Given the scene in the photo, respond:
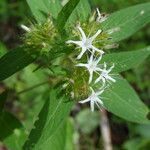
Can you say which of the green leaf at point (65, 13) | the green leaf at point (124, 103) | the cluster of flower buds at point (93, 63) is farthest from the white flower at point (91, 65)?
the green leaf at point (124, 103)

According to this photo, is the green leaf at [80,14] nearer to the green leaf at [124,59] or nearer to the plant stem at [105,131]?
the green leaf at [124,59]

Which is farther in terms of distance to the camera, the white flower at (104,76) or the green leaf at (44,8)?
the green leaf at (44,8)

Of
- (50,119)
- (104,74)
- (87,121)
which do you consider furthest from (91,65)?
(87,121)

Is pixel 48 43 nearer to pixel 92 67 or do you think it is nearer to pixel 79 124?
pixel 92 67

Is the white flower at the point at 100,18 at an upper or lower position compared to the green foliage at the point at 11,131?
upper

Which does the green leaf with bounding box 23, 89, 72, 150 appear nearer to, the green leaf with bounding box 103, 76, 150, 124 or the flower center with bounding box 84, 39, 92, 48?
the green leaf with bounding box 103, 76, 150, 124

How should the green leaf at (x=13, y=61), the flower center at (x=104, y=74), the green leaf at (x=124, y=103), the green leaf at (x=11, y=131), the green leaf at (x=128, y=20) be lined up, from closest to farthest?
the flower center at (x=104, y=74) < the green leaf at (x=13, y=61) < the green leaf at (x=124, y=103) < the green leaf at (x=128, y=20) < the green leaf at (x=11, y=131)

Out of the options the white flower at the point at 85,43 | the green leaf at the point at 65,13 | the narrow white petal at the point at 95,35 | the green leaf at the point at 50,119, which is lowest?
the green leaf at the point at 50,119

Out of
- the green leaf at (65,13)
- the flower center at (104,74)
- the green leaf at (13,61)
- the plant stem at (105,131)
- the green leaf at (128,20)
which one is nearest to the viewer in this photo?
the green leaf at (65,13)
